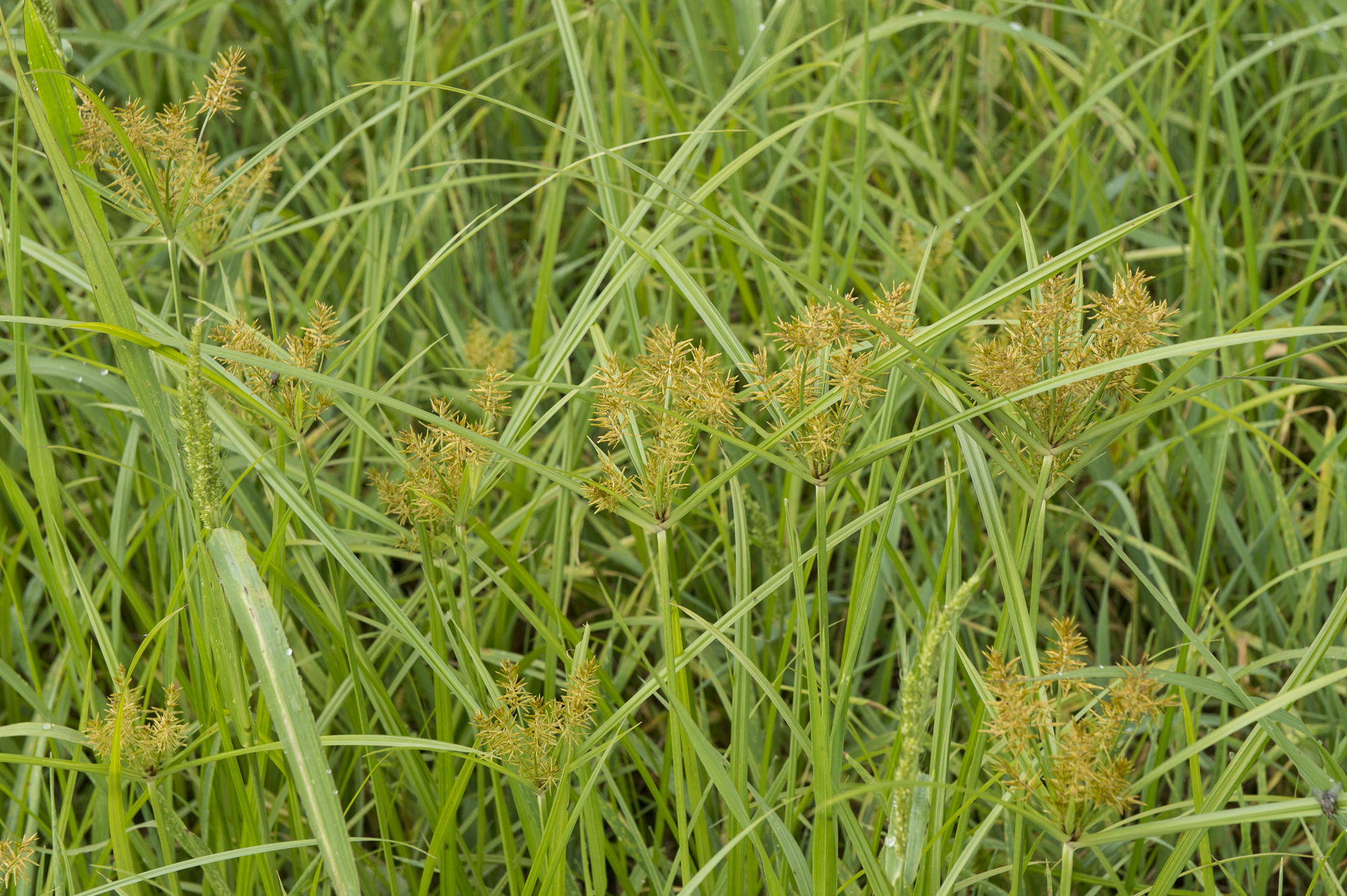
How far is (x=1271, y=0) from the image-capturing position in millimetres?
2365

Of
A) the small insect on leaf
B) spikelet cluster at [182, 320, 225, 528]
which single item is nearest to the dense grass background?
the small insect on leaf

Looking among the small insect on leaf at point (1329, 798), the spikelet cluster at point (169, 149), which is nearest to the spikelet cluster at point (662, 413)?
the spikelet cluster at point (169, 149)

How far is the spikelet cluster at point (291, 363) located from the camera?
3.67ft

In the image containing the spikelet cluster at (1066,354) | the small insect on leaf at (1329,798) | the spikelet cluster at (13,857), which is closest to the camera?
the small insect on leaf at (1329,798)

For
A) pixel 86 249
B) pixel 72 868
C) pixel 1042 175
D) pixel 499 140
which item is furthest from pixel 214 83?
pixel 1042 175

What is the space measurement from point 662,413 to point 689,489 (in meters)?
0.97

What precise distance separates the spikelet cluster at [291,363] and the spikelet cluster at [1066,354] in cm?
71

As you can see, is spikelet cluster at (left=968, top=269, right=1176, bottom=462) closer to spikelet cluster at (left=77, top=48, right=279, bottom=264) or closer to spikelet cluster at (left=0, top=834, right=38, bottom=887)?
spikelet cluster at (left=77, top=48, right=279, bottom=264)

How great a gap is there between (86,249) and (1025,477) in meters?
0.99

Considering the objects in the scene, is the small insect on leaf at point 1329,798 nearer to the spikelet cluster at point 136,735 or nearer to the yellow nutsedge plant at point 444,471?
the yellow nutsedge plant at point 444,471

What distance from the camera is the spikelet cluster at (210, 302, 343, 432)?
1.12 m

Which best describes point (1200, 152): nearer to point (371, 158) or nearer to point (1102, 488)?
point (1102, 488)

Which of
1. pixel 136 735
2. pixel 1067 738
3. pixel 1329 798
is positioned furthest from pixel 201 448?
pixel 1329 798

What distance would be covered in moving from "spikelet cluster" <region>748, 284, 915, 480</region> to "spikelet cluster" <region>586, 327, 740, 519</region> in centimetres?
5
